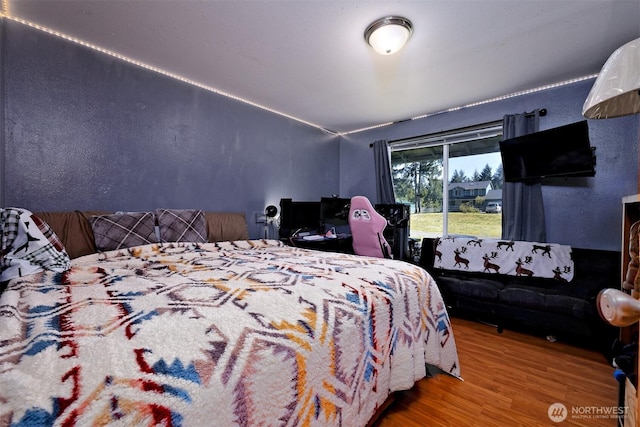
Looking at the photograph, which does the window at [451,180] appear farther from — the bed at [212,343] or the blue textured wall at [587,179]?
the bed at [212,343]

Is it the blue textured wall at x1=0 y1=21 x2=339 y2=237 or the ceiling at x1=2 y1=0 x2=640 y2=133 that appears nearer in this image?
the ceiling at x1=2 y1=0 x2=640 y2=133

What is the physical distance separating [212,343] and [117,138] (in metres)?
2.47

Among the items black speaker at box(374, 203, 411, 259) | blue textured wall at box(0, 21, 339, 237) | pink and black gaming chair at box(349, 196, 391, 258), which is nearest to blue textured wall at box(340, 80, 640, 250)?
black speaker at box(374, 203, 411, 259)

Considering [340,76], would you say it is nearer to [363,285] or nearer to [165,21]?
[165,21]

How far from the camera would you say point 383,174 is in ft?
13.4

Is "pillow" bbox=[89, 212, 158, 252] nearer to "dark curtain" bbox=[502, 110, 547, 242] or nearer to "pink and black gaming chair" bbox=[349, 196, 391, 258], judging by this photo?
"pink and black gaming chair" bbox=[349, 196, 391, 258]

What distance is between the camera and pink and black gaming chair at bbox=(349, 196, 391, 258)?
2.58 meters

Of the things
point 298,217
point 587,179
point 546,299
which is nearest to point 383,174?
point 298,217

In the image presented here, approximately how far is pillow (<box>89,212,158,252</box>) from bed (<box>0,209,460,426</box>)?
0.36 m

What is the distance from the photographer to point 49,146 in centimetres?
203

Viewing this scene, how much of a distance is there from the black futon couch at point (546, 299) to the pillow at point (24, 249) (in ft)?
9.88

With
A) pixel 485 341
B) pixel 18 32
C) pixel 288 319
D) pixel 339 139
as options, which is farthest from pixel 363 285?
pixel 339 139

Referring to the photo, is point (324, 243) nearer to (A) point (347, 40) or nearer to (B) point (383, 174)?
(B) point (383, 174)

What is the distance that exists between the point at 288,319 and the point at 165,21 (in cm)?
226
